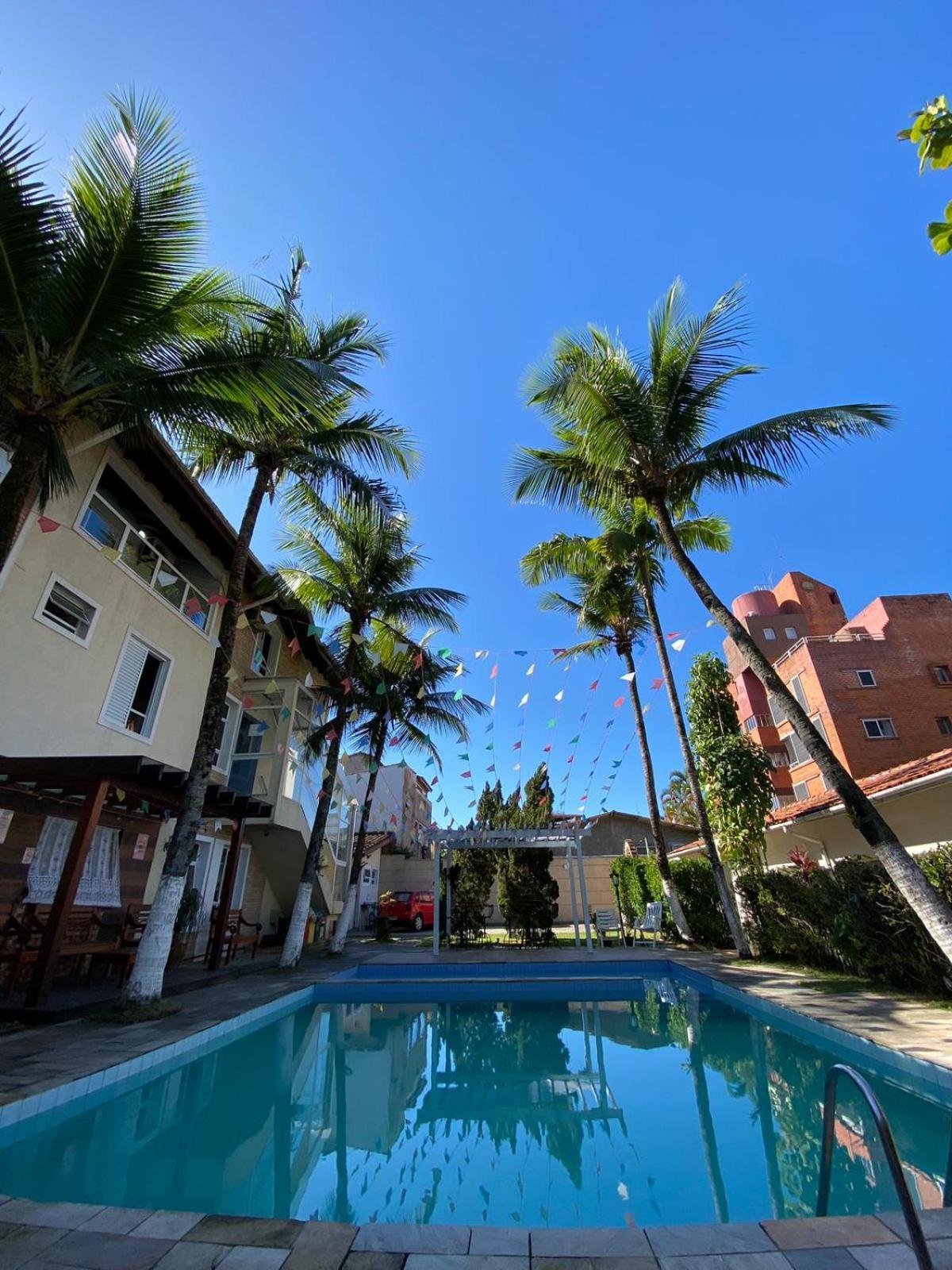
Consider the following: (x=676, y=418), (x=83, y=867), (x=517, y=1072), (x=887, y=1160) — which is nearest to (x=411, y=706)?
(x=83, y=867)

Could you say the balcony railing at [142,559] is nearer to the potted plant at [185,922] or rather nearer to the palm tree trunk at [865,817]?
the potted plant at [185,922]

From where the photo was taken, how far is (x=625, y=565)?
17.0m

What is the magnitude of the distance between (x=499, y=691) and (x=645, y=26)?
1270 cm

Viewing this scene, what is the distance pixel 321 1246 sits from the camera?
284 cm

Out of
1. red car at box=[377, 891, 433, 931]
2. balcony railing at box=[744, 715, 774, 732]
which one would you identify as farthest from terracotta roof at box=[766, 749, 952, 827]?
balcony railing at box=[744, 715, 774, 732]

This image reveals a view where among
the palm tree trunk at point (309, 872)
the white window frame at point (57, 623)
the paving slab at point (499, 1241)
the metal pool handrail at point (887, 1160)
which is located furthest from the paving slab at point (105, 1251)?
the palm tree trunk at point (309, 872)

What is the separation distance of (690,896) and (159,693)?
Result: 1482 centimetres

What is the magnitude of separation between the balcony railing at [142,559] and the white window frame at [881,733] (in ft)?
83.4

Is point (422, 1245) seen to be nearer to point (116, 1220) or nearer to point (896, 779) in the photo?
point (116, 1220)

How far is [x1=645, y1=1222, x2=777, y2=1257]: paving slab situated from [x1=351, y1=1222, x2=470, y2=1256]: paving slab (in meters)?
0.98

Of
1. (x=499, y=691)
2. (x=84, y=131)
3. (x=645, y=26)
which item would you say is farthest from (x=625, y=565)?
(x=84, y=131)

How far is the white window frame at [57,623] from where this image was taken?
28.9 feet

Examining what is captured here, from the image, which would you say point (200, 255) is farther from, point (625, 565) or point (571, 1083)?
point (625, 565)

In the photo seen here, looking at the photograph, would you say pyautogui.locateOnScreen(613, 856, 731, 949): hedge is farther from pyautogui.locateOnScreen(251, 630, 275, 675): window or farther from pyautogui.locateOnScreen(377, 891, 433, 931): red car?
pyautogui.locateOnScreen(251, 630, 275, 675): window
